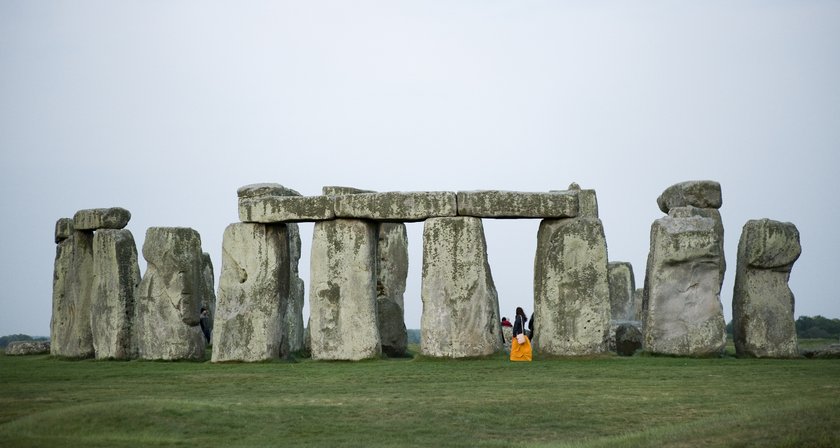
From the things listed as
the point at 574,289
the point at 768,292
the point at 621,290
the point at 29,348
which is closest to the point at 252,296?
the point at 574,289

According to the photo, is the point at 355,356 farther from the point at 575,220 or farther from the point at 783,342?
the point at 783,342

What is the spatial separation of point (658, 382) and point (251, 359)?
864 centimetres

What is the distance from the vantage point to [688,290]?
23484 millimetres

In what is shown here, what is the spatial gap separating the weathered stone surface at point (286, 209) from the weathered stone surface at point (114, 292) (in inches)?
131

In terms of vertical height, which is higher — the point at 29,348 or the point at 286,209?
the point at 286,209

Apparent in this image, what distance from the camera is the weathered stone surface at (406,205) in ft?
77.2

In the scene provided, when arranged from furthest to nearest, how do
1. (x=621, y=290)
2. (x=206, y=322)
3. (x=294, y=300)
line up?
(x=621, y=290) → (x=206, y=322) → (x=294, y=300)

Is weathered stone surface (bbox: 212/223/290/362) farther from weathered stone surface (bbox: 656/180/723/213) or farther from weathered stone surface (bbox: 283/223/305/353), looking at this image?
weathered stone surface (bbox: 656/180/723/213)

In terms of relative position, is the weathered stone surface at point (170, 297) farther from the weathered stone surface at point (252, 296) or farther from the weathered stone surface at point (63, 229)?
the weathered stone surface at point (63, 229)

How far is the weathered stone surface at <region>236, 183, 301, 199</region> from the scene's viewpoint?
25.5 meters

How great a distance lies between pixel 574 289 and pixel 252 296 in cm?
624

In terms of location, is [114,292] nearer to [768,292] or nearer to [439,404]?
[439,404]

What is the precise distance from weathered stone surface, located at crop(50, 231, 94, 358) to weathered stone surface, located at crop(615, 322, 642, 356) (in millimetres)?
11442

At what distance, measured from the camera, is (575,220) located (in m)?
23.8
